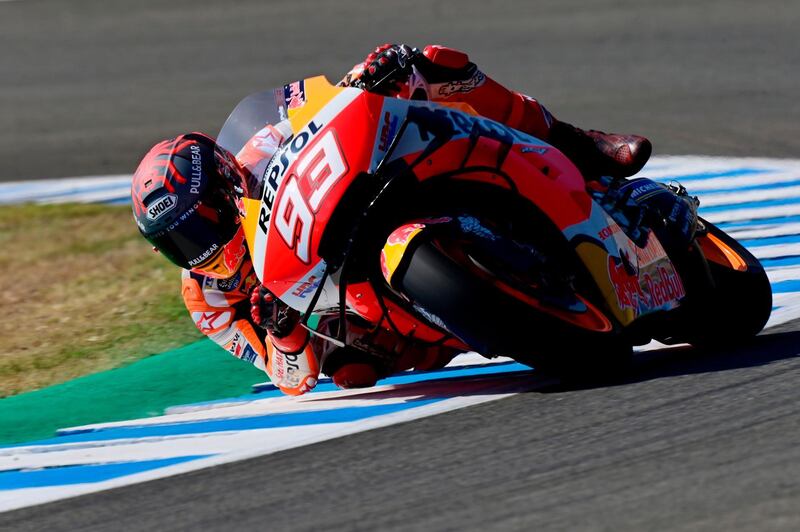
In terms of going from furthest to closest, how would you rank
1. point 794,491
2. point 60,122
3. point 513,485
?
point 60,122
point 513,485
point 794,491

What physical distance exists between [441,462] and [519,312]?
565mm

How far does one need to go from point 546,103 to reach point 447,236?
7.36 metres

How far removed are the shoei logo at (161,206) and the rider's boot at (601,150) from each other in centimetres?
151

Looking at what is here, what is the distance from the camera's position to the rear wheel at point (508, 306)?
423 centimetres

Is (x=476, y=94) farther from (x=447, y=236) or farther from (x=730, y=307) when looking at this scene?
(x=730, y=307)

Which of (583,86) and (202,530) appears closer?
(202,530)

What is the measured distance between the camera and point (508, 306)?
4277 mm

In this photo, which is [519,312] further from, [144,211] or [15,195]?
[15,195]

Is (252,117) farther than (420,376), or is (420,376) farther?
(420,376)

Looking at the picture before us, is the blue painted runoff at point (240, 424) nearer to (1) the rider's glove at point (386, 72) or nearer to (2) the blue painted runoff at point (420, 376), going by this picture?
(2) the blue painted runoff at point (420, 376)

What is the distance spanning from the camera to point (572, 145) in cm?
524

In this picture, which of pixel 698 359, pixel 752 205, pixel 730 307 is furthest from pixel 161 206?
pixel 752 205

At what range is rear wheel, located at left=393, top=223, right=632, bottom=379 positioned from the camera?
423cm

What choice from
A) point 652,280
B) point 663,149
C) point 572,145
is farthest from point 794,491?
point 663,149
